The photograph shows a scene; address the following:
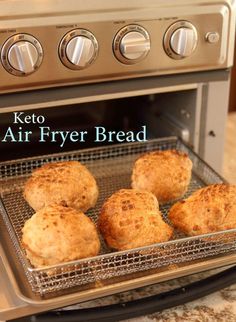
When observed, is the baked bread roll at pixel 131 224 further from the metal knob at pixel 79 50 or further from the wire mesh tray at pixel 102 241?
the metal knob at pixel 79 50

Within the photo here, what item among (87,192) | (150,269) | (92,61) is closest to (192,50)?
(92,61)

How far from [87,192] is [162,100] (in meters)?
0.37

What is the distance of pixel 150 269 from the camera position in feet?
2.89

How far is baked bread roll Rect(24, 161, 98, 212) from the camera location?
1.00 metres

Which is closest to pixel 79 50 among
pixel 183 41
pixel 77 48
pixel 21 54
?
pixel 77 48

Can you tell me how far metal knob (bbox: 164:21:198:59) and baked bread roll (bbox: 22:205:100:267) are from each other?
15.8 inches

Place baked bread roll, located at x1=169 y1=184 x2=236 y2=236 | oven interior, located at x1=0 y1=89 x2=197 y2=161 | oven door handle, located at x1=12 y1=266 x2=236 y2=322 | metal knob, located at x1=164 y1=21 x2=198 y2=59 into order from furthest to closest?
oven interior, located at x1=0 y1=89 x2=197 y2=161 < metal knob, located at x1=164 y1=21 x2=198 y2=59 < baked bread roll, located at x1=169 y1=184 x2=236 y2=236 < oven door handle, located at x1=12 y1=266 x2=236 y2=322

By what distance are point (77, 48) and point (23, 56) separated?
99mm

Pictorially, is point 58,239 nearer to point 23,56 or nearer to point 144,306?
point 144,306

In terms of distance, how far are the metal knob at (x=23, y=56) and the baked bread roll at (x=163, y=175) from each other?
0.28 metres

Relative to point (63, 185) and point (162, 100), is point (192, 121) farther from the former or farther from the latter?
point (63, 185)

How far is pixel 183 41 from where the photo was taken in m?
1.07

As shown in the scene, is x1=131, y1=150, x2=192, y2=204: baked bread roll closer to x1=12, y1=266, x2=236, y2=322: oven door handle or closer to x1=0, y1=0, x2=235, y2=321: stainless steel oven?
x1=0, y1=0, x2=235, y2=321: stainless steel oven

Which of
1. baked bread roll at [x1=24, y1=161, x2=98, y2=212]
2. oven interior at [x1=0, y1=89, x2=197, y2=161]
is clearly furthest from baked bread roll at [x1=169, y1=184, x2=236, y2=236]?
oven interior at [x1=0, y1=89, x2=197, y2=161]
